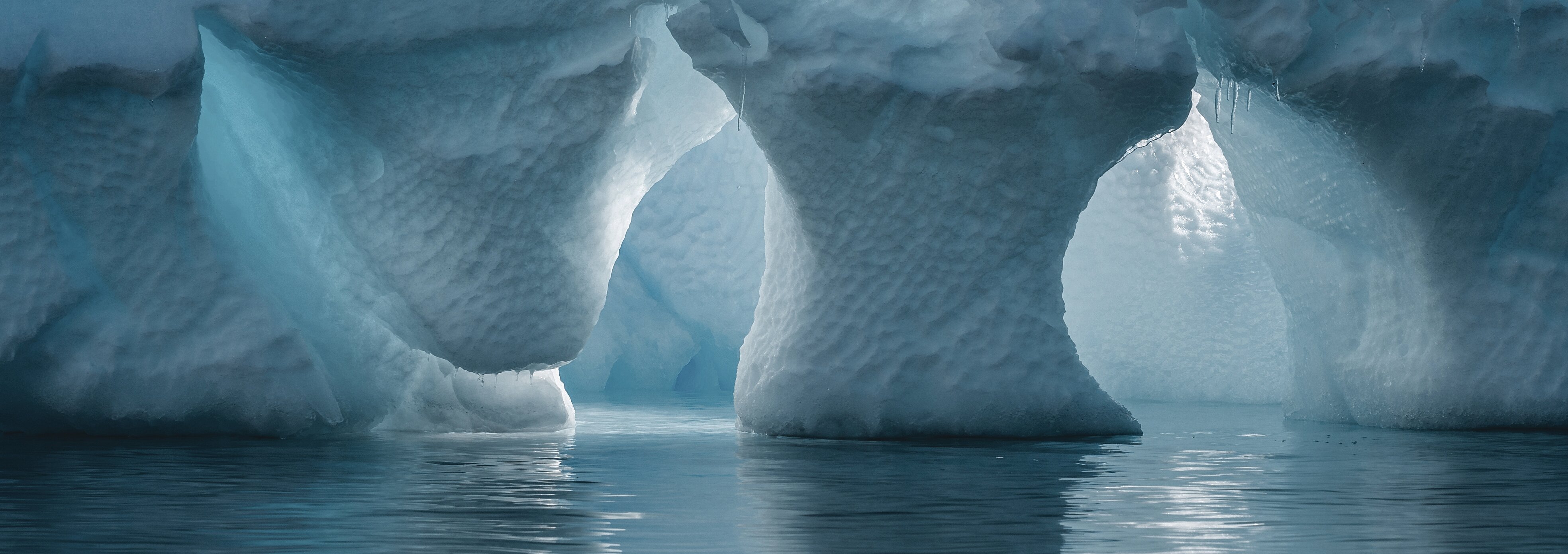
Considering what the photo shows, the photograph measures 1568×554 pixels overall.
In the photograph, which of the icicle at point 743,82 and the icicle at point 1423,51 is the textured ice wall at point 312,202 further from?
the icicle at point 1423,51

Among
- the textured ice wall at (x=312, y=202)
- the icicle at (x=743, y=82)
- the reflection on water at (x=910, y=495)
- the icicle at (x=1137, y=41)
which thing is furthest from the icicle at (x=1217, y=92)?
the textured ice wall at (x=312, y=202)

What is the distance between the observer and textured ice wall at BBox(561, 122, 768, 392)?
16359mm

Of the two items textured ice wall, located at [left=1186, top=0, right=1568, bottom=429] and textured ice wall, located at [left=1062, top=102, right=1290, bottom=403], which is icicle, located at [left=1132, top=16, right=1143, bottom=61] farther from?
textured ice wall, located at [left=1062, top=102, right=1290, bottom=403]

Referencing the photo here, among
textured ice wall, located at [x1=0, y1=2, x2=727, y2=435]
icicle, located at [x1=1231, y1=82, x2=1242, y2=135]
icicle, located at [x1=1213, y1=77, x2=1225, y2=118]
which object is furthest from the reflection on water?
icicle, located at [x1=1213, y1=77, x2=1225, y2=118]

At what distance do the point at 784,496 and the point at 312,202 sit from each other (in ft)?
14.4

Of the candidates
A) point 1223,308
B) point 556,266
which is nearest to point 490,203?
point 556,266

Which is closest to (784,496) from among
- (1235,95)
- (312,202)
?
(1235,95)

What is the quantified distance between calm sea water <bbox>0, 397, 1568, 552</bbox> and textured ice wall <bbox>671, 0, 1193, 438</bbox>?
0.40m

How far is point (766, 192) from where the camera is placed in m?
8.67

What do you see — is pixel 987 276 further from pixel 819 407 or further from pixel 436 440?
pixel 436 440

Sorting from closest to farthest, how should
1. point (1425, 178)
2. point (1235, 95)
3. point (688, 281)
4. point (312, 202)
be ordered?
point (1235, 95), point (1425, 178), point (312, 202), point (688, 281)

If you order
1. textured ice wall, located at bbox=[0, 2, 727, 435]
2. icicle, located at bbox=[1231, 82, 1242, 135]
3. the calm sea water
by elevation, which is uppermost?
icicle, located at bbox=[1231, 82, 1242, 135]

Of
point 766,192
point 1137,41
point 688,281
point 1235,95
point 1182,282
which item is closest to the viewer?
point 1137,41

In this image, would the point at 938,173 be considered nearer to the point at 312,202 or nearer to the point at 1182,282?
the point at 312,202
